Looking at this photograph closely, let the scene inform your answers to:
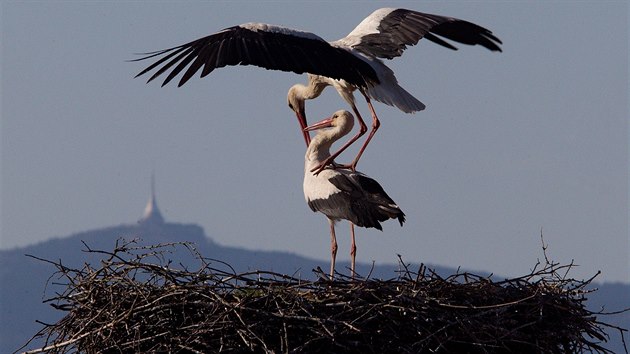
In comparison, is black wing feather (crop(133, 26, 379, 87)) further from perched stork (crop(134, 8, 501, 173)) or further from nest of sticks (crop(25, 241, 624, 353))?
nest of sticks (crop(25, 241, 624, 353))

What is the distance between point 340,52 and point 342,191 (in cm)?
112

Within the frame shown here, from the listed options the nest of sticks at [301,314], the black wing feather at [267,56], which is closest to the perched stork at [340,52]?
the black wing feather at [267,56]

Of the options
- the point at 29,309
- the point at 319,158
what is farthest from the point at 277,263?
the point at 319,158

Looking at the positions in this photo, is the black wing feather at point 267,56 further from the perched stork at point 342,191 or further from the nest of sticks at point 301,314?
the nest of sticks at point 301,314

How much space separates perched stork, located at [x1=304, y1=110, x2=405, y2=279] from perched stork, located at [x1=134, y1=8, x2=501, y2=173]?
122 mm

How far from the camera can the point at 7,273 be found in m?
195

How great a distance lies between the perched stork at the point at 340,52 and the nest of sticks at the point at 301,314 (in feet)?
5.98

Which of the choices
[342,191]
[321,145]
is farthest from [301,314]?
[321,145]

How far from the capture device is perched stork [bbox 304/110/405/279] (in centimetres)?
1170

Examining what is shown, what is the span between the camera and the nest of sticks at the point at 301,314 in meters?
9.23

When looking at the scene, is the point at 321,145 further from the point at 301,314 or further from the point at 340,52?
the point at 301,314

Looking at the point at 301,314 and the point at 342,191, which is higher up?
the point at 342,191

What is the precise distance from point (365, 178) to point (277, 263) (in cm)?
18473

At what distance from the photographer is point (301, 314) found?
30.7 ft
